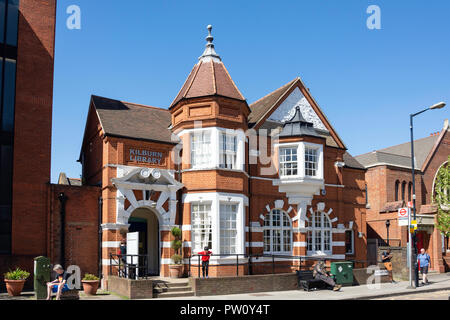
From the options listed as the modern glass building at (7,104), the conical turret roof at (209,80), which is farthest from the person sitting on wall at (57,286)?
the conical turret roof at (209,80)

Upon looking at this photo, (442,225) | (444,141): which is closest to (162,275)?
(442,225)

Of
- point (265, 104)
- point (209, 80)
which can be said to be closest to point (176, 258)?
point (209, 80)

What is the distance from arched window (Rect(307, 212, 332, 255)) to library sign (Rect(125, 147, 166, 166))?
9.07 metres

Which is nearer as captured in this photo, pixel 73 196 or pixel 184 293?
pixel 184 293

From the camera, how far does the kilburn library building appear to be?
20.6 metres

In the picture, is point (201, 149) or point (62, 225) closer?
point (62, 225)

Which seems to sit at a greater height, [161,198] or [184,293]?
[161,198]

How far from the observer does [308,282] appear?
20.7 m

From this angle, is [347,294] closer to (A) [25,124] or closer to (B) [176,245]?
(B) [176,245]

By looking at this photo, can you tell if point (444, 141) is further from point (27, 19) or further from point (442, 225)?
point (27, 19)

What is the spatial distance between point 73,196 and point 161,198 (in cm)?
389

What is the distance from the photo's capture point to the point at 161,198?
71.9 ft

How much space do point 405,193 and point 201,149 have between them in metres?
20.4
